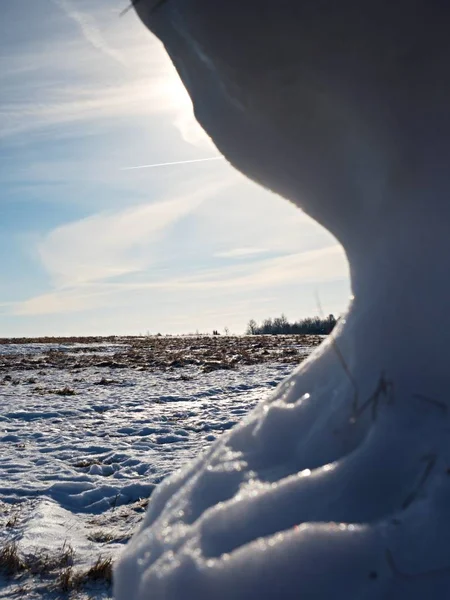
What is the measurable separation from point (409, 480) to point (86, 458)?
5130 mm

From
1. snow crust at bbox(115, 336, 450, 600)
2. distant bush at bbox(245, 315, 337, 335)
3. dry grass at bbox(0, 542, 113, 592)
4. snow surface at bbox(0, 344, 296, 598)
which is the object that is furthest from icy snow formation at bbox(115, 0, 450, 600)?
distant bush at bbox(245, 315, 337, 335)

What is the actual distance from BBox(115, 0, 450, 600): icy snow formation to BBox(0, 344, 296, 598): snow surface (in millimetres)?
2262

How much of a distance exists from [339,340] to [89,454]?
201 inches

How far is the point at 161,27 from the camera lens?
1173 mm

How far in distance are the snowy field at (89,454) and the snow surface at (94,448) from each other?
1cm

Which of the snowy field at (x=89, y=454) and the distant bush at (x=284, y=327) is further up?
the snowy field at (x=89, y=454)

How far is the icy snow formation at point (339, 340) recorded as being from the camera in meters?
0.73

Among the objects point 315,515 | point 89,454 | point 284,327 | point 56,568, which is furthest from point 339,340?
point 284,327

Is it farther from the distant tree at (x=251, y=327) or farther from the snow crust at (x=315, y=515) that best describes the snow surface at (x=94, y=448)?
the distant tree at (x=251, y=327)

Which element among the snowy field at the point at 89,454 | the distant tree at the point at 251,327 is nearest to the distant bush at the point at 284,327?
the distant tree at the point at 251,327

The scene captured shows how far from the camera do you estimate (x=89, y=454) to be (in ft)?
18.2

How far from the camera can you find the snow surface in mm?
3410

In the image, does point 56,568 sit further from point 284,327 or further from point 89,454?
point 284,327

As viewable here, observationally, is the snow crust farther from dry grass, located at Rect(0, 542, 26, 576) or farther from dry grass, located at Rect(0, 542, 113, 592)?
dry grass, located at Rect(0, 542, 26, 576)
